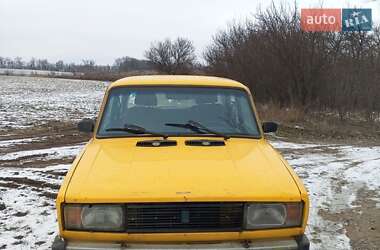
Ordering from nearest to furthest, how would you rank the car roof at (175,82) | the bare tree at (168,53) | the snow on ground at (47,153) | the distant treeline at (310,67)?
1. the car roof at (175,82)
2. the snow on ground at (47,153)
3. the distant treeline at (310,67)
4. the bare tree at (168,53)

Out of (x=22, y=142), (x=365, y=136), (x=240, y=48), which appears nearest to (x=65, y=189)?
(x=22, y=142)

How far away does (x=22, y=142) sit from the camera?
12391 millimetres

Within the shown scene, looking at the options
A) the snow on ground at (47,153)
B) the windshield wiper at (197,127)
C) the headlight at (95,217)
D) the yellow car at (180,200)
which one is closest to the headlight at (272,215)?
the yellow car at (180,200)

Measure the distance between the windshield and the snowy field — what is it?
63.4 inches

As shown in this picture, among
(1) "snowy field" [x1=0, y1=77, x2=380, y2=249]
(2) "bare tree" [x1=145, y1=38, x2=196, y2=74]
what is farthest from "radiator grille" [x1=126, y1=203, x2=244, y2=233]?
(2) "bare tree" [x1=145, y1=38, x2=196, y2=74]

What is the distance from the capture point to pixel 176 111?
4781mm

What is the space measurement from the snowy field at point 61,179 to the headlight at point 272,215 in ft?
6.53

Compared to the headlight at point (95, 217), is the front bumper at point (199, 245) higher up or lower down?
lower down

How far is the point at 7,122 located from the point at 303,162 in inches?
436

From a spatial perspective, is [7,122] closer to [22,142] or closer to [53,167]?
[22,142]

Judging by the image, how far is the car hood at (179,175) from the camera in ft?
10.8

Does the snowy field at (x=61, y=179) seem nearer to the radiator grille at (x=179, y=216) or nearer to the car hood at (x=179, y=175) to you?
the car hood at (x=179, y=175)

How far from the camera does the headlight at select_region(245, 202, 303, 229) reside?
3.37 m

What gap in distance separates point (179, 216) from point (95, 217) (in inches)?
23.6
